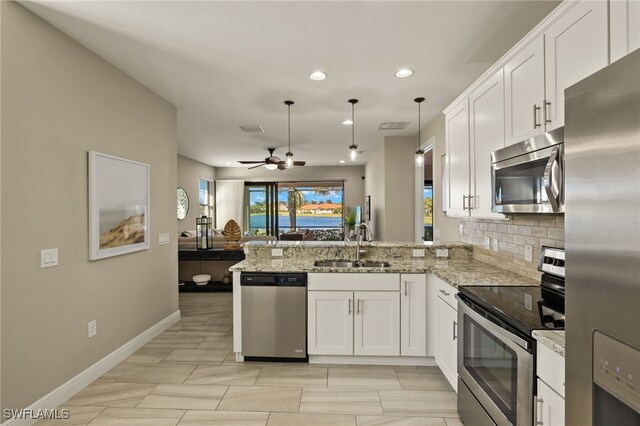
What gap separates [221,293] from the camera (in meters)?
5.46

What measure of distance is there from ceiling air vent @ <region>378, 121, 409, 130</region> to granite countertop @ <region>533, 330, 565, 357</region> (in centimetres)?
400

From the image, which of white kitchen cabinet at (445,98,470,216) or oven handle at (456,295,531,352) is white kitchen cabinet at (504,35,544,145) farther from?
oven handle at (456,295,531,352)

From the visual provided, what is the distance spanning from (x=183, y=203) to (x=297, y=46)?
6532 mm

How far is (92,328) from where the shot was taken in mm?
2684

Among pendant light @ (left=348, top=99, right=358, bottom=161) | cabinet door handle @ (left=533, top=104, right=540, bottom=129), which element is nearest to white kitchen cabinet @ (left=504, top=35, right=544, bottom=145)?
cabinet door handle @ (left=533, top=104, right=540, bottom=129)

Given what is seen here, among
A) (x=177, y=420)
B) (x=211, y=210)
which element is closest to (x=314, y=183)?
(x=211, y=210)

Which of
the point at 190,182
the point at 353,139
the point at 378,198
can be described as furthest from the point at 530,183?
the point at 190,182

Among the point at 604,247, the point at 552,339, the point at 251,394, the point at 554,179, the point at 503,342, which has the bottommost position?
the point at 251,394

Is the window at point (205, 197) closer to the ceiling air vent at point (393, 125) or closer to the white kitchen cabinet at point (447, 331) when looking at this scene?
the ceiling air vent at point (393, 125)

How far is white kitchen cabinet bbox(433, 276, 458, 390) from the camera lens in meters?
2.32

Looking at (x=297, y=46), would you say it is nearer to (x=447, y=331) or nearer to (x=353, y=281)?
(x=353, y=281)

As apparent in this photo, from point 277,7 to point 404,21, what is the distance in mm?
862

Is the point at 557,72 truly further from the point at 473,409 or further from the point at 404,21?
the point at 473,409

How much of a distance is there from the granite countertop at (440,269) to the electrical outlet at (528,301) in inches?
14.1
